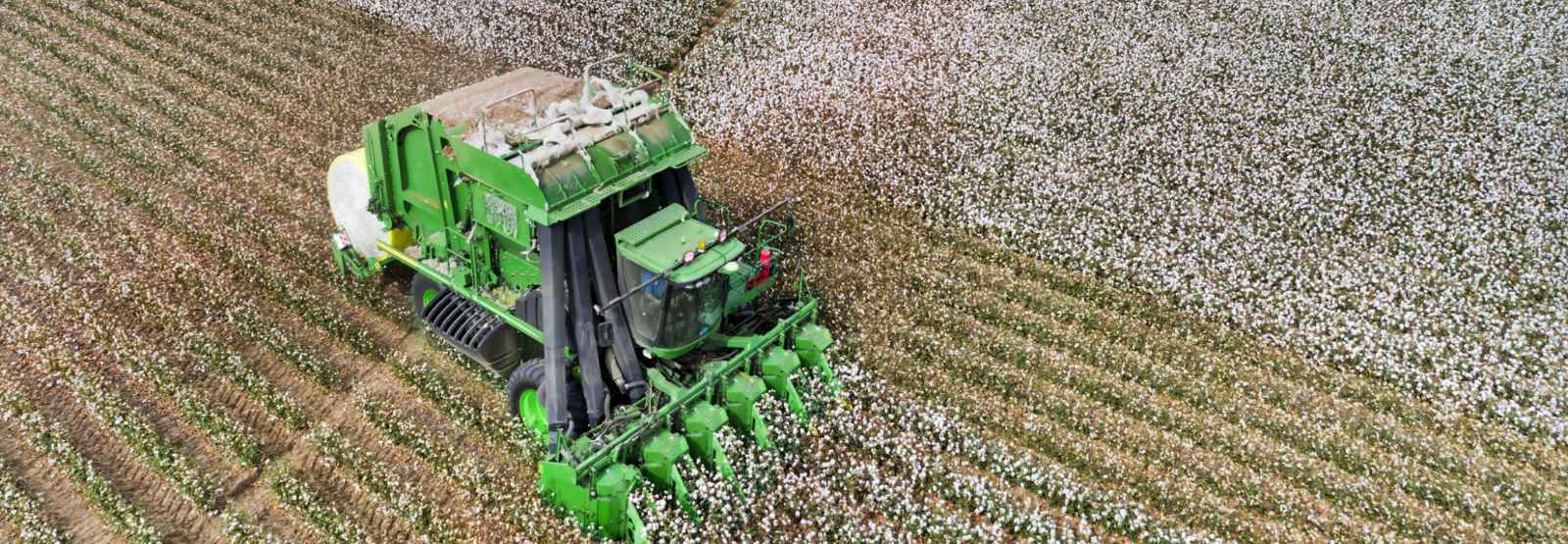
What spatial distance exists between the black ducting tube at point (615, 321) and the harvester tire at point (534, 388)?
1.65ft

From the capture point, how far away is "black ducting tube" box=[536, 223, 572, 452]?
35.7ft

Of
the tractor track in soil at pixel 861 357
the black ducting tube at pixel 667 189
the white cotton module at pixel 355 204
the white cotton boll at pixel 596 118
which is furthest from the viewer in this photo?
the white cotton module at pixel 355 204

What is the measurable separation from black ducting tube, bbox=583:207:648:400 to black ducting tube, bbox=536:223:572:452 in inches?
14.5

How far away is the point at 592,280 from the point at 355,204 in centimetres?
480

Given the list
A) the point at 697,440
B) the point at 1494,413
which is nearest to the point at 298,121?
the point at 697,440

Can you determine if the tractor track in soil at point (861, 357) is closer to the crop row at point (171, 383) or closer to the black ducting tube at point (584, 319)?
the crop row at point (171, 383)

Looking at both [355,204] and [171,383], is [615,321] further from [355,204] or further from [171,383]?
[171,383]

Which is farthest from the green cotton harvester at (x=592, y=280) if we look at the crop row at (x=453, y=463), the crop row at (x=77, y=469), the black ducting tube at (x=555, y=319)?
the crop row at (x=77, y=469)

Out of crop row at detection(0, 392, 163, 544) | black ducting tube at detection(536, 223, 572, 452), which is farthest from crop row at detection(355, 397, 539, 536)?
crop row at detection(0, 392, 163, 544)

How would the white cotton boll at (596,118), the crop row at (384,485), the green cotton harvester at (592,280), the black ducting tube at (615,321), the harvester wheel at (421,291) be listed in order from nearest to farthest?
the green cotton harvester at (592,280) < the crop row at (384,485) < the black ducting tube at (615,321) < the white cotton boll at (596,118) < the harvester wheel at (421,291)

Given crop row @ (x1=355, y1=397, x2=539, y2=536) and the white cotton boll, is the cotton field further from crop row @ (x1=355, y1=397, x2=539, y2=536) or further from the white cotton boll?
crop row @ (x1=355, y1=397, x2=539, y2=536)

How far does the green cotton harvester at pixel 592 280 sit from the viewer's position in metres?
10.7

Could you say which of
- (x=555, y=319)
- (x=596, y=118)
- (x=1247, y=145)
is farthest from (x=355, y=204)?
(x=1247, y=145)

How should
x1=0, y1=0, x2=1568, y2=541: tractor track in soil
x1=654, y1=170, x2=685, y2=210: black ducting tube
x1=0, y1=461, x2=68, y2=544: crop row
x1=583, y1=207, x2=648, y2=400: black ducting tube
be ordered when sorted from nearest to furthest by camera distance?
x1=0, y1=461, x2=68, y2=544: crop row, x1=583, y1=207, x2=648, y2=400: black ducting tube, x1=0, y1=0, x2=1568, y2=541: tractor track in soil, x1=654, y1=170, x2=685, y2=210: black ducting tube
